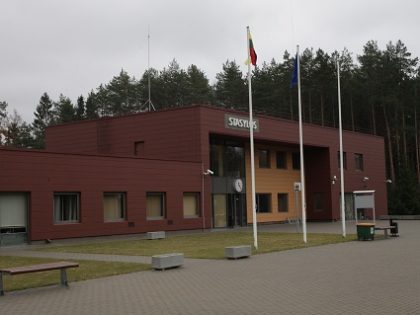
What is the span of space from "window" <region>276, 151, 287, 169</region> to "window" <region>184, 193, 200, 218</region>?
42.6 ft

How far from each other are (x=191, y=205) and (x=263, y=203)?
10.6 metres

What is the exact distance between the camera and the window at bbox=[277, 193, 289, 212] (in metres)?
46.3

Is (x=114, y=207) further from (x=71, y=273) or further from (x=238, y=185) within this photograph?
(x=71, y=273)

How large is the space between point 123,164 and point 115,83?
2227 inches

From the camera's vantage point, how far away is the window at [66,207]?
27.1 m

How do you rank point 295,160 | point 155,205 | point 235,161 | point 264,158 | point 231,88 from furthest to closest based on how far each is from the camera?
point 231,88
point 295,160
point 264,158
point 235,161
point 155,205

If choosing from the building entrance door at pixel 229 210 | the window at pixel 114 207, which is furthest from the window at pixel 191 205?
the window at pixel 114 207

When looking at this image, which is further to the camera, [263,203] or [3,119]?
[3,119]

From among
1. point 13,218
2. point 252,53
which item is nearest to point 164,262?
point 252,53

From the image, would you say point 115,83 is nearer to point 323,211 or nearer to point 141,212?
point 323,211

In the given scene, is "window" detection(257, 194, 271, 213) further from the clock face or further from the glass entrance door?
the glass entrance door

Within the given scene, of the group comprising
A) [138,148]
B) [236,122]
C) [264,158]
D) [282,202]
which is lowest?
[282,202]

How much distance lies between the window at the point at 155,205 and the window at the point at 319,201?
19282 millimetres

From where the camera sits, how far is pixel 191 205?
35.2 m
